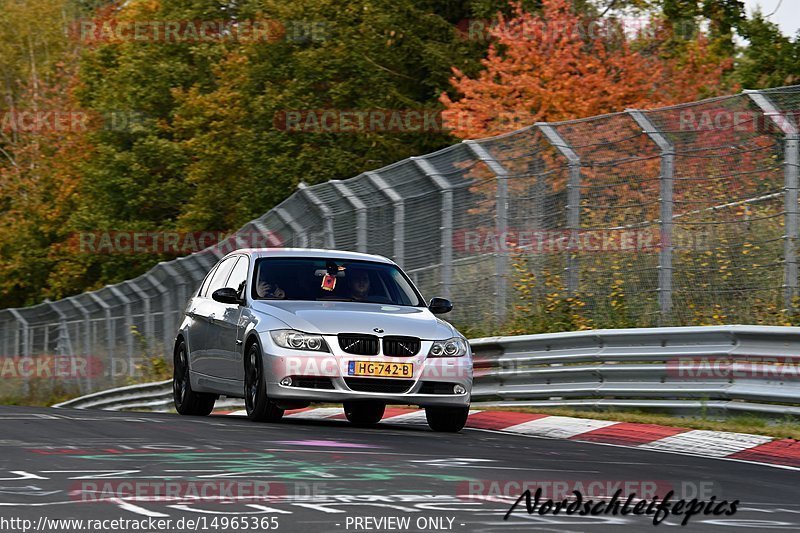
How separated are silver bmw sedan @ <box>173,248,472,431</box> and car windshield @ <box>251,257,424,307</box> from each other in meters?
0.01

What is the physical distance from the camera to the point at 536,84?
3647 centimetres

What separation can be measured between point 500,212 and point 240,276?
3.92 meters

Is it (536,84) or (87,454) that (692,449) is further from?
(536,84)

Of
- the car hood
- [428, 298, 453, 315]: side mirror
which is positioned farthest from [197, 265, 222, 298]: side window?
[428, 298, 453, 315]: side mirror

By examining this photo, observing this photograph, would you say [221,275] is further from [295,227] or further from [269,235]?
[269,235]

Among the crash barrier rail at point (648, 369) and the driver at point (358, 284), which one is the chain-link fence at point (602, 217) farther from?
the driver at point (358, 284)

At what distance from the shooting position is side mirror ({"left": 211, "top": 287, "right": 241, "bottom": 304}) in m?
14.0

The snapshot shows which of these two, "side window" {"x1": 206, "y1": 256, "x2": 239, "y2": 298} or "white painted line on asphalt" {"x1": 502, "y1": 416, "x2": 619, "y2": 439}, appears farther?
"side window" {"x1": 206, "y1": 256, "x2": 239, "y2": 298}

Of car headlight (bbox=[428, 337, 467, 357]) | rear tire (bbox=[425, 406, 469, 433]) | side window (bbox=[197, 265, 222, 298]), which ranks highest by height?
side window (bbox=[197, 265, 222, 298])

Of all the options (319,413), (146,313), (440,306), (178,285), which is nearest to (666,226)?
(440,306)

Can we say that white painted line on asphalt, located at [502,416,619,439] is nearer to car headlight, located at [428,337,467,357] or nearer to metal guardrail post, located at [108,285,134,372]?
car headlight, located at [428,337,467,357]

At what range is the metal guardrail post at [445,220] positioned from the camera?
58.9 feet

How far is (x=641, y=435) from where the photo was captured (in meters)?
12.8

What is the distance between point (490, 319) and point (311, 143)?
3097 centimetres
